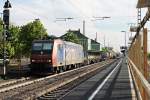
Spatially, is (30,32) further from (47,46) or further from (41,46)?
(47,46)

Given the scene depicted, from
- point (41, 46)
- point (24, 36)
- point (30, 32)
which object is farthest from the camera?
point (30, 32)

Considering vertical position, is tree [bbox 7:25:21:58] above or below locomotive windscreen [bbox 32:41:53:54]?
above

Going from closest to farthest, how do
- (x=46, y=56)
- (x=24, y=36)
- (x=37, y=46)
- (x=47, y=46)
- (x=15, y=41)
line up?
(x=46, y=56) < (x=47, y=46) < (x=37, y=46) < (x=15, y=41) < (x=24, y=36)

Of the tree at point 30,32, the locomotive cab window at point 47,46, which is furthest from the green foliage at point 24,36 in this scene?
the locomotive cab window at point 47,46

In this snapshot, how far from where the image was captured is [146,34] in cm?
1042

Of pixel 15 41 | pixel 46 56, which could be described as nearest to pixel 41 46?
pixel 46 56

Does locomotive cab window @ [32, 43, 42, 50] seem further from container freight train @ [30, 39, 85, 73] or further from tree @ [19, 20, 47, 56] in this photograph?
tree @ [19, 20, 47, 56]

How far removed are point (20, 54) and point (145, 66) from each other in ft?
305

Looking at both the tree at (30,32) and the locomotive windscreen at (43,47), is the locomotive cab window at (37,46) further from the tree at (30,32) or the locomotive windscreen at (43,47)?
the tree at (30,32)

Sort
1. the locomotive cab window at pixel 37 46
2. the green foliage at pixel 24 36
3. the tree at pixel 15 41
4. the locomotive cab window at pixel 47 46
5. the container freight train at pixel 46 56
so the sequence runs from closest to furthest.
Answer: the container freight train at pixel 46 56 → the locomotive cab window at pixel 47 46 → the locomotive cab window at pixel 37 46 → the tree at pixel 15 41 → the green foliage at pixel 24 36

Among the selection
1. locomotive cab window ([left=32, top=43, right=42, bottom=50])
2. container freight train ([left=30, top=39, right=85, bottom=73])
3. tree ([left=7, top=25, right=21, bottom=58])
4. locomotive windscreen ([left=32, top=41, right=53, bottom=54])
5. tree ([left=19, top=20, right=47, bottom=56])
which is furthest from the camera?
tree ([left=19, top=20, right=47, bottom=56])

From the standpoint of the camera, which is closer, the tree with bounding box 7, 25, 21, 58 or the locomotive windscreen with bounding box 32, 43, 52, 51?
the locomotive windscreen with bounding box 32, 43, 52, 51

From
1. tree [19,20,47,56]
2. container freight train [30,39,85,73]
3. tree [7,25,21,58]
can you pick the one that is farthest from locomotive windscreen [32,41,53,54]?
tree [19,20,47,56]

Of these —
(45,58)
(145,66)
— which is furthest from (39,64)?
(145,66)
